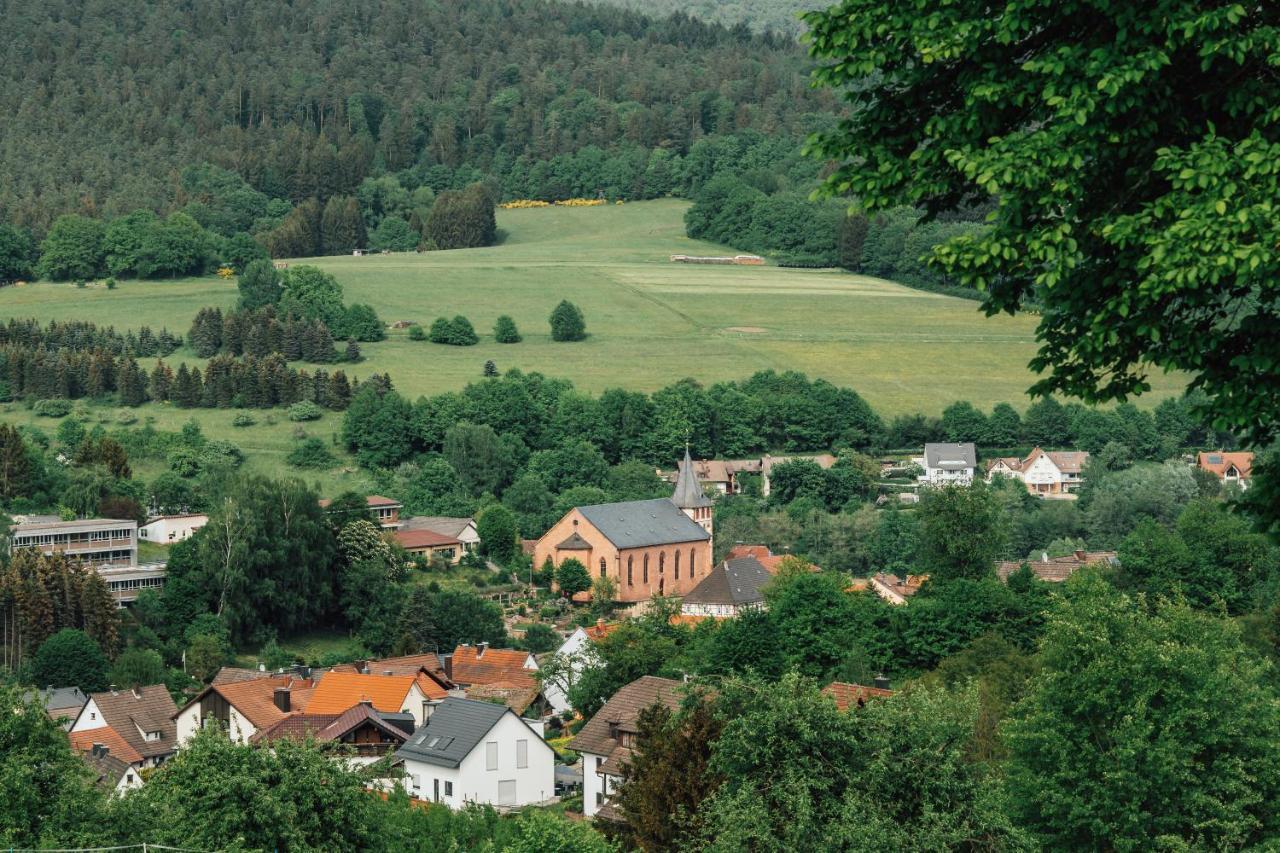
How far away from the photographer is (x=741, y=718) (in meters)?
28.6

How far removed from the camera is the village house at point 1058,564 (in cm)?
8848

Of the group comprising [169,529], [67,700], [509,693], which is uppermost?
[509,693]

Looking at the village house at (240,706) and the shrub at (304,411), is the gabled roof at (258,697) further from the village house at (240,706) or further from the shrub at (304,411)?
the shrub at (304,411)

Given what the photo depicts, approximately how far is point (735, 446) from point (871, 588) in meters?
42.9

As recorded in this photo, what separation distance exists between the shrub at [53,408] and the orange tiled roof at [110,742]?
60.0 m

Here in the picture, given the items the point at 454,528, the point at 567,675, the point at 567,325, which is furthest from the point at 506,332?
the point at 567,675

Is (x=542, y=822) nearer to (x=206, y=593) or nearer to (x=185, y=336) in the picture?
(x=206, y=593)

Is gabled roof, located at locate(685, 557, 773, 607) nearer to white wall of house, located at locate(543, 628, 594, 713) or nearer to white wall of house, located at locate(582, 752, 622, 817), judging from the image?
white wall of house, located at locate(543, 628, 594, 713)

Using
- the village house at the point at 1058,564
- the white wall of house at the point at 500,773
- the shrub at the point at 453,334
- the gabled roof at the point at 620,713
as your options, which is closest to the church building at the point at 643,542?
the village house at the point at 1058,564

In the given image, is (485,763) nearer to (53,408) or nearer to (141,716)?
(141,716)

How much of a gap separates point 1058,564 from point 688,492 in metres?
24.3

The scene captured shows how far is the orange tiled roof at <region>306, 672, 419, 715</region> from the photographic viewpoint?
2596 inches

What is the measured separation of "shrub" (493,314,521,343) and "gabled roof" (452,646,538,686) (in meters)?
66.4

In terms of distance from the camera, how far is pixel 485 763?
56156 mm
